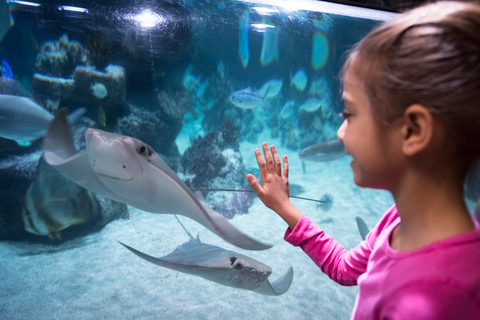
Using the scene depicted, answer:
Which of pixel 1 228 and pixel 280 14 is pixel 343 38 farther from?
pixel 1 228

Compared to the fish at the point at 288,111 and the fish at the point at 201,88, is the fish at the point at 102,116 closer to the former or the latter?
the fish at the point at 201,88

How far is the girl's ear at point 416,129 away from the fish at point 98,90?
3.81 meters

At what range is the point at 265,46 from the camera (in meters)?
5.23

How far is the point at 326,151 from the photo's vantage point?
4.58 metres

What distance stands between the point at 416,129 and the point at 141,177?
136 cm

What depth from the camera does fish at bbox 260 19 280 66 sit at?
4090mm

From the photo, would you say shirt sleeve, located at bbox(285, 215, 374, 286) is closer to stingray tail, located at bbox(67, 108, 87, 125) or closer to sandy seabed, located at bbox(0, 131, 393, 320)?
sandy seabed, located at bbox(0, 131, 393, 320)

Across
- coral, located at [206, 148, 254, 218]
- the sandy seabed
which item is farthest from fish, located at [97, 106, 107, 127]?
coral, located at [206, 148, 254, 218]

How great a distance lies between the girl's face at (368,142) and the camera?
0.62 m

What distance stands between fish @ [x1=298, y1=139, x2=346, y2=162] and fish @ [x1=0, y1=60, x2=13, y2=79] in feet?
16.1

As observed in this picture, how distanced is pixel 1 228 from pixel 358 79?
4.24m

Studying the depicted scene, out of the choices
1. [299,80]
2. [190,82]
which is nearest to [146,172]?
[190,82]

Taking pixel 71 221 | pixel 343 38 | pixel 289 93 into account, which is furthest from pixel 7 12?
pixel 289 93

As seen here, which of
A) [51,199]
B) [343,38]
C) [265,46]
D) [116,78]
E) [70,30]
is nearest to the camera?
[51,199]
